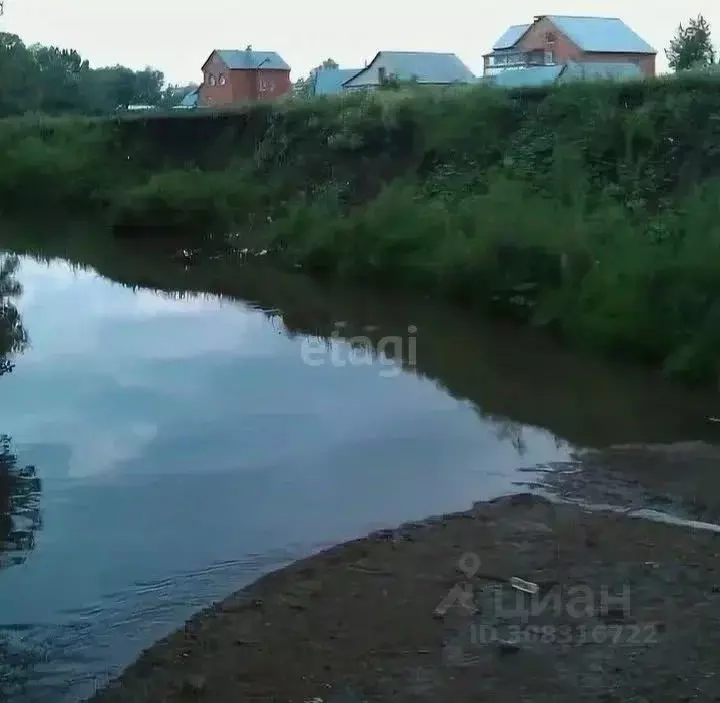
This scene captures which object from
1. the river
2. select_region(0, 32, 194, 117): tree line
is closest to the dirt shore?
the river

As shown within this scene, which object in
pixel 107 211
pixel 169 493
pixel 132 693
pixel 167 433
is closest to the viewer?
pixel 132 693

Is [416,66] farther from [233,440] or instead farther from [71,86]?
[233,440]

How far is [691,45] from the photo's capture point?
30.0 metres

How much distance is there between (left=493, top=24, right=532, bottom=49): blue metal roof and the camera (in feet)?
134

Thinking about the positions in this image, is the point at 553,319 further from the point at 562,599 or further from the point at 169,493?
the point at 562,599

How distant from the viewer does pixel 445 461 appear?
8.02m

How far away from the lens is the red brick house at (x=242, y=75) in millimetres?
44125

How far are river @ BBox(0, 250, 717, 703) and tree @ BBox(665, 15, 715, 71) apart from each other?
1843cm

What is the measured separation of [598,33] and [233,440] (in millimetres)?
32137

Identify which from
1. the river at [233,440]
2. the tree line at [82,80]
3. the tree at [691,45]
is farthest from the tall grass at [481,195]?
the tree at [691,45]

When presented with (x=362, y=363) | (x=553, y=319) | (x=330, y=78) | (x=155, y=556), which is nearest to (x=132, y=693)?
(x=155, y=556)

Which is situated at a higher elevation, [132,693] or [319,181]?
[319,181]

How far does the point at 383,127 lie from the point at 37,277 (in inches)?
303

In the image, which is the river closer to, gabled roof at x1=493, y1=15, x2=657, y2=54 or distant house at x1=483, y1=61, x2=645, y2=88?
distant house at x1=483, y1=61, x2=645, y2=88
